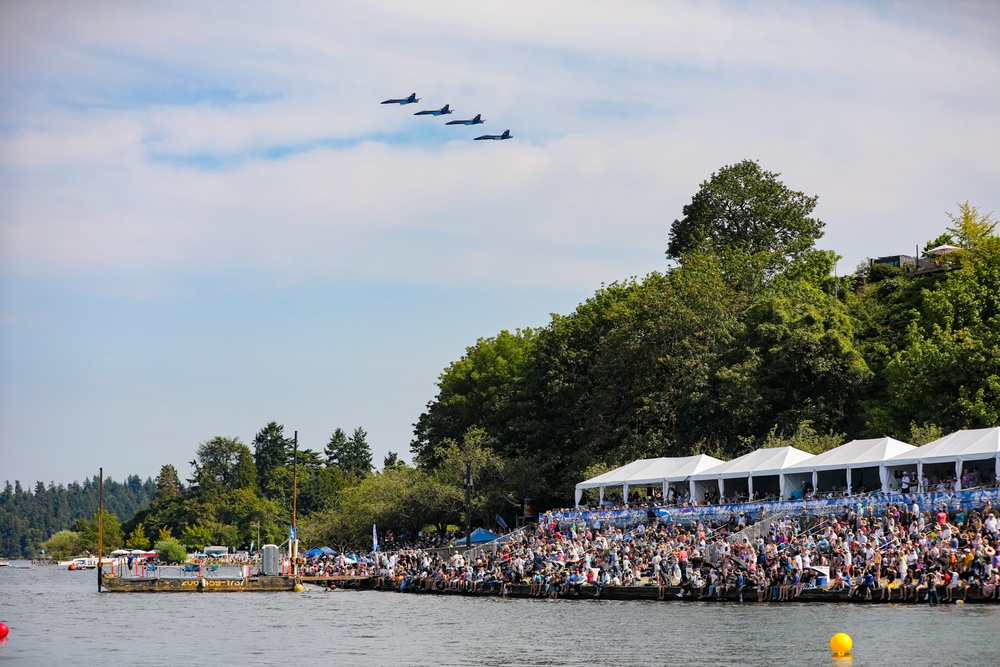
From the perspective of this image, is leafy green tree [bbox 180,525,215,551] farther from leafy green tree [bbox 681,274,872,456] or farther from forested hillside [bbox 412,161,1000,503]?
leafy green tree [bbox 681,274,872,456]

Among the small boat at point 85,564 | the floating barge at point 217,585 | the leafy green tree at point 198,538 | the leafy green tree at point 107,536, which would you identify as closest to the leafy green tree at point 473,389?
the floating barge at point 217,585

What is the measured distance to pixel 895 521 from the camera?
41125mm

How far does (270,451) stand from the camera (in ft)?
595

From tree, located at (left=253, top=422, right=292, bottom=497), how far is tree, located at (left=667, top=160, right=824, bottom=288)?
107218mm

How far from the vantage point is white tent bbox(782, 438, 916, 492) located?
46281 mm

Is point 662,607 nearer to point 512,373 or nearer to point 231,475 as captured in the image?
point 512,373

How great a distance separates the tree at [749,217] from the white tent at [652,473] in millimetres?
25249

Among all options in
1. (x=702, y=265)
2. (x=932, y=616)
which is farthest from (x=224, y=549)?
(x=932, y=616)

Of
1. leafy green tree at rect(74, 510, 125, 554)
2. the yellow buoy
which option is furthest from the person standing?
leafy green tree at rect(74, 510, 125, 554)

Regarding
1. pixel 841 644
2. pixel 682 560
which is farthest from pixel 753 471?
pixel 841 644

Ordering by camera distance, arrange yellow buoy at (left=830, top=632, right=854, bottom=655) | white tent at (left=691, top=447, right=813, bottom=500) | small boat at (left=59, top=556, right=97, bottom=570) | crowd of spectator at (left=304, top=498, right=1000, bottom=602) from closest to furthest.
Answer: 1. yellow buoy at (left=830, top=632, right=854, bottom=655)
2. crowd of spectator at (left=304, top=498, right=1000, bottom=602)
3. white tent at (left=691, top=447, right=813, bottom=500)
4. small boat at (left=59, top=556, right=97, bottom=570)

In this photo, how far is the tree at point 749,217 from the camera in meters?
81.4

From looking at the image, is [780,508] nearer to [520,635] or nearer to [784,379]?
[520,635]

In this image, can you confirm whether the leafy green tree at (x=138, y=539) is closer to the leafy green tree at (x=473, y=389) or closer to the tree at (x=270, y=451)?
the tree at (x=270, y=451)
